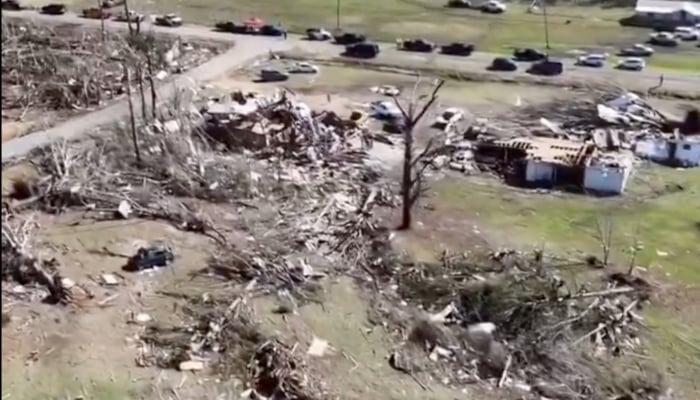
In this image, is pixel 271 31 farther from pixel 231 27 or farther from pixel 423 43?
pixel 423 43

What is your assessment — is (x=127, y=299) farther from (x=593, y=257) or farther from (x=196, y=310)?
(x=593, y=257)

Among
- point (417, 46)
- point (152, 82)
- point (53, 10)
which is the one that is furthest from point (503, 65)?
point (53, 10)

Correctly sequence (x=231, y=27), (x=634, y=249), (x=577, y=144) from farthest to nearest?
1. (x=231, y=27)
2. (x=577, y=144)
3. (x=634, y=249)

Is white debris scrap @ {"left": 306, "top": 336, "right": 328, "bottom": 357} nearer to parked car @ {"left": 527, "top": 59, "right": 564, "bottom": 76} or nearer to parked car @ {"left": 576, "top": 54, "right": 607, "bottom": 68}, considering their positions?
parked car @ {"left": 527, "top": 59, "right": 564, "bottom": 76}

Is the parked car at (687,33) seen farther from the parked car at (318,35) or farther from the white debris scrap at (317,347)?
the white debris scrap at (317,347)

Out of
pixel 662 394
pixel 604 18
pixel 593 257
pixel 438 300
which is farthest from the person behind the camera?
pixel 604 18

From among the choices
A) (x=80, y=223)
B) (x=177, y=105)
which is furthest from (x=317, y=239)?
(x=177, y=105)
